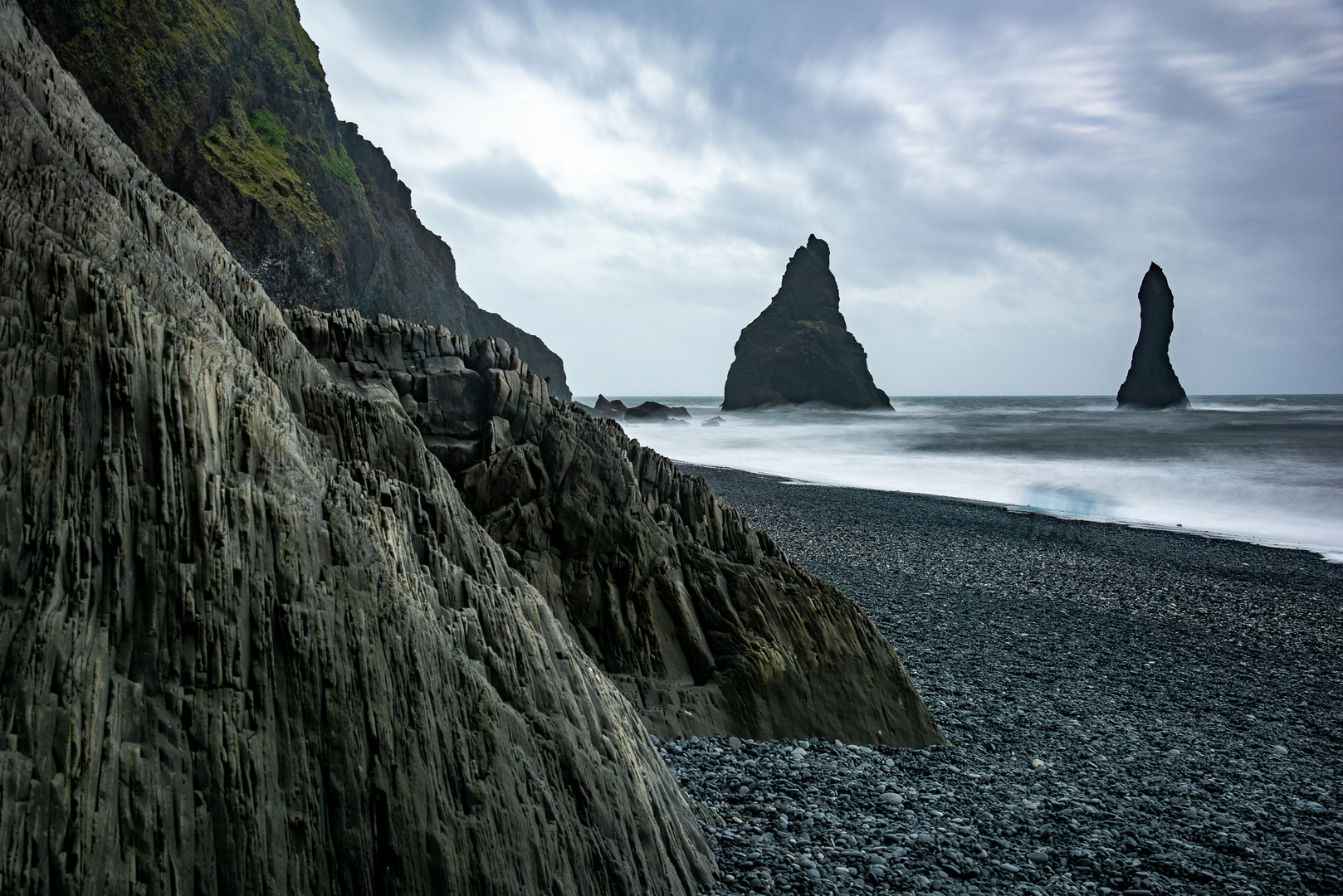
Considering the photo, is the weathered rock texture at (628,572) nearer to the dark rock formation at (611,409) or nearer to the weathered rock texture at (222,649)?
the weathered rock texture at (222,649)

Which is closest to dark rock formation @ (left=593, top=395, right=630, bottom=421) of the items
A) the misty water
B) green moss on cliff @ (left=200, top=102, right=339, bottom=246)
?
the misty water

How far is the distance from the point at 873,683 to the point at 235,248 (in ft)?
85.7

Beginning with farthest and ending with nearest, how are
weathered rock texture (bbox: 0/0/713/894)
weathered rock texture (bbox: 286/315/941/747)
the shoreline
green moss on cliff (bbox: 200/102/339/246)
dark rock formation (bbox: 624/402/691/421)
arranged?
1. dark rock formation (bbox: 624/402/691/421)
2. green moss on cliff (bbox: 200/102/339/246)
3. the shoreline
4. weathered rock texture (bbox: 286/315/941/747)
5. weathered rock texture (bbox: 0/0/713/894)

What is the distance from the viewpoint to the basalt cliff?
7.77ft

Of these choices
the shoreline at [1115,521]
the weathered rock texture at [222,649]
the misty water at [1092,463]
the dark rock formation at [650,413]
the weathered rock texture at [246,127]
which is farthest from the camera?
the dark rock formation at [650,413]

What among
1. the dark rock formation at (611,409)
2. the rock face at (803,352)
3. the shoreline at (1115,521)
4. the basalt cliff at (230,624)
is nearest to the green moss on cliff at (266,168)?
the shoreline at (1115,521)

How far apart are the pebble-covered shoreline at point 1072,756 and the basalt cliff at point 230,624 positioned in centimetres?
116

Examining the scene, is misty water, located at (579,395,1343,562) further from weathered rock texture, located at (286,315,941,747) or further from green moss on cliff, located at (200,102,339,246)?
green moss on cliff, located at (200,102,339,246)

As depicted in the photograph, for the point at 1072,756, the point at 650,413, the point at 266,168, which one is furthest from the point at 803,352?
the point at 1072,756

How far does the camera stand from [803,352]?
301ft

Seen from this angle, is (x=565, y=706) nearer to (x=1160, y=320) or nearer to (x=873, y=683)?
(x=873, y=683)

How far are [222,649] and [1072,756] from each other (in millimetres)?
7010

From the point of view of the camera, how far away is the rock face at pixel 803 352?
89938 mm

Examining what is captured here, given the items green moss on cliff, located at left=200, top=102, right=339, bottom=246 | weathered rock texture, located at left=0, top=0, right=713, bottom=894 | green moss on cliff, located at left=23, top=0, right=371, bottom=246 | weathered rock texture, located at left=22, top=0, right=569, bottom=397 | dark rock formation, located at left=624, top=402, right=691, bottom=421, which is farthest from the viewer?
dark rock formation, located at left=624, top=402, right=691, bottom=421
